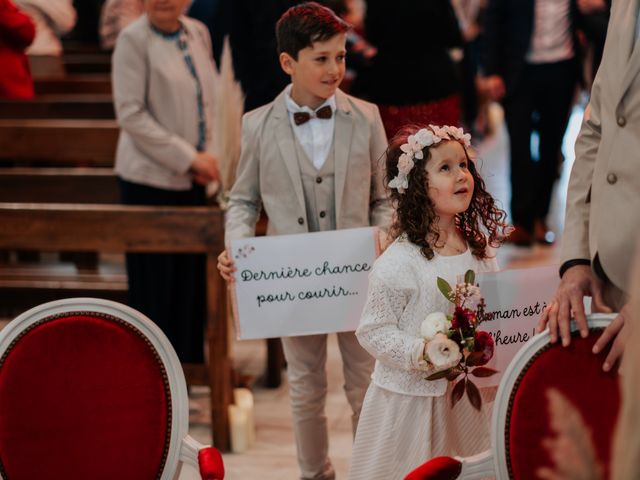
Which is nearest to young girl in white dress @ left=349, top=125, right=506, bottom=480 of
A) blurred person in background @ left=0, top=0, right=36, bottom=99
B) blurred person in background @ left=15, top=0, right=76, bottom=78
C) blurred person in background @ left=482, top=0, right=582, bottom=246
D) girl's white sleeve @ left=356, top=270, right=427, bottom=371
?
girl's white sleeve @ left=356, top=270, right=427, bottom=371

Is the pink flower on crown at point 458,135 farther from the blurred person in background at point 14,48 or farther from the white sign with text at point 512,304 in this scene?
the blurred person in background at point 14,48

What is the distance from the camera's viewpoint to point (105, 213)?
3.79 metres

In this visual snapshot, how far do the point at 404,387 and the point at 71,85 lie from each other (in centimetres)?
495

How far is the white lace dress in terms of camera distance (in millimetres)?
2467

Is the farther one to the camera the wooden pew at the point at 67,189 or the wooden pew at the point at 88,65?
the wooden pew at the point at 88,65

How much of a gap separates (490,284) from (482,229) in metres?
0.25

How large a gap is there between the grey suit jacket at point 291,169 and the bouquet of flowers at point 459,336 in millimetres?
608

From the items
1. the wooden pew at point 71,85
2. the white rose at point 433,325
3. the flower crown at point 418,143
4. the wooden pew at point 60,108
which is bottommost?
the white rose at point 433,325

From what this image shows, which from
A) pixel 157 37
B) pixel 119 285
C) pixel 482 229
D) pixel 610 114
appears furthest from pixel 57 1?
pixel 610 114

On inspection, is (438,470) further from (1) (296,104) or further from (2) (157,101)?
(2) (157,101)

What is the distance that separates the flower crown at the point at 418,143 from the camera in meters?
2.47

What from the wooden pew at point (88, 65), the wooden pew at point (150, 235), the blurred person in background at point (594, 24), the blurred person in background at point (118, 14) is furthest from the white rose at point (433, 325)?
the wooden pew at point (88, 65)

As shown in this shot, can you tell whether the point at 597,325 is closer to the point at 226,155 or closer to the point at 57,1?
the point at 226,155

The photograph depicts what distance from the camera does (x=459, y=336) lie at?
232cm
